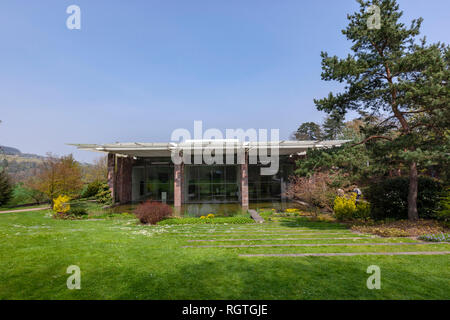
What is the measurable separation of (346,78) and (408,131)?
11.9 feet

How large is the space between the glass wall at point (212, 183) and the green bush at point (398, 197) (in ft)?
47.5

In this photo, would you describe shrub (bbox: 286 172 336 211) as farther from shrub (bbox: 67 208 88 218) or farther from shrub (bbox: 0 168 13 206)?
shrub (bbox: 0 168 13 206)

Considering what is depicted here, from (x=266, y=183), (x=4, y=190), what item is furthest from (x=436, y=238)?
(x=4, y=190)

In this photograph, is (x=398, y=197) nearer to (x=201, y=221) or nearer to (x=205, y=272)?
(x=201, y=221)

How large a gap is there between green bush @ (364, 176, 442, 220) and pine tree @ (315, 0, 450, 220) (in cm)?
103

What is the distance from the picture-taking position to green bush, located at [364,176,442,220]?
10.7 m

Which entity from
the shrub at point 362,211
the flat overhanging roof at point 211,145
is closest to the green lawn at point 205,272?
the shrub at point 362,211

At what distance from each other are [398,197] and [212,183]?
16.9 m

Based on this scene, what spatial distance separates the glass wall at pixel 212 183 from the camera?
25.0 metres

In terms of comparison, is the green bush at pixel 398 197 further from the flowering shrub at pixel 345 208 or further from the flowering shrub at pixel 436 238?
the flowering shrub at pixel 436 238

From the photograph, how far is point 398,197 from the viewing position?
1145 cm

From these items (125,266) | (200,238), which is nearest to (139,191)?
(200,238)

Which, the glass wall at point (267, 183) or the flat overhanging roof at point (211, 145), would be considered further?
the glass wall at point (267, 183)
